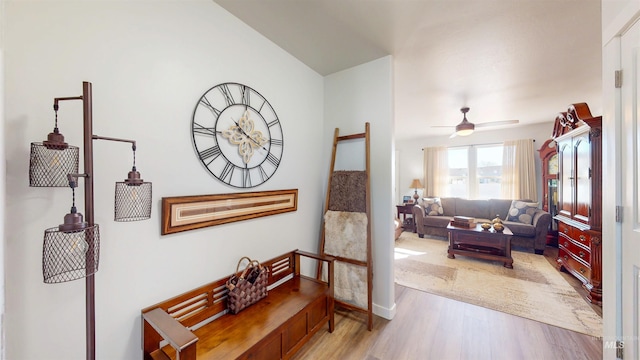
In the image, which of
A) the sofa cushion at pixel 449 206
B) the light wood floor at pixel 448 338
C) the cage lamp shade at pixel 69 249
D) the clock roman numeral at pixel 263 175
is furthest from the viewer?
the sofa cushion at pixel 449 206

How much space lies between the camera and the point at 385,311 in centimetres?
229

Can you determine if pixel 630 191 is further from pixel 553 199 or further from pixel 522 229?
pixel 553 199

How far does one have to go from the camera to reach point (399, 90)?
3.25 metres

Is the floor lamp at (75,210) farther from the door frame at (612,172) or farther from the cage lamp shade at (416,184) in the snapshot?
the cage lamp shade at (416,184)

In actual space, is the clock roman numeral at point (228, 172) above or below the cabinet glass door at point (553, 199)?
above

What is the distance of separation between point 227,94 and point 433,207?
527 centimetres

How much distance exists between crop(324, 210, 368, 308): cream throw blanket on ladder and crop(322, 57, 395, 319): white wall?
179mm

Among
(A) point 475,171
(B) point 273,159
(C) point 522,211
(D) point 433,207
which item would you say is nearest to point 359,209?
(B) point 273,159

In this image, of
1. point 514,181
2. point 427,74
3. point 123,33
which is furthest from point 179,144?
point 514,181

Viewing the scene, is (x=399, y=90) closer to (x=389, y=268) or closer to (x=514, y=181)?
(x=389, y=268)

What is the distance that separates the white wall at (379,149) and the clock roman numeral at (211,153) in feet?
4.70

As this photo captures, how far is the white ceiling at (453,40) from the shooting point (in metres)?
1.68

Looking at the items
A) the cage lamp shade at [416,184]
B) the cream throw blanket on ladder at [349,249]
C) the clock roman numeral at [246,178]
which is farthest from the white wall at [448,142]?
the clock roman numeral at [246,178]

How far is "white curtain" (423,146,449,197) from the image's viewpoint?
628 cm
